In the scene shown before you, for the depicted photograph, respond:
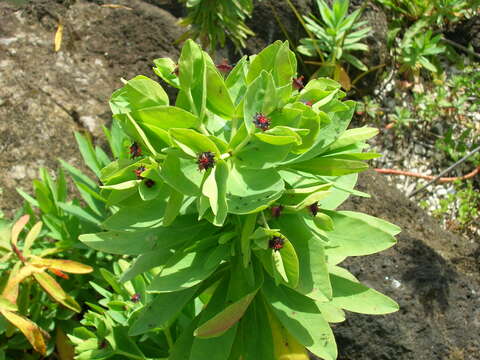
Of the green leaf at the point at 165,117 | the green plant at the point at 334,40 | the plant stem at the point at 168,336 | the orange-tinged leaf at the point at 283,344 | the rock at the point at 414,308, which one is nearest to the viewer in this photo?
the green leaf at the point at 165,117

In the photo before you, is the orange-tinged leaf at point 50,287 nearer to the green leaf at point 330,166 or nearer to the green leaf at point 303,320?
the green leaf at point 303,320

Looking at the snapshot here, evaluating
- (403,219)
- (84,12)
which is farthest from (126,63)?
(403,219)

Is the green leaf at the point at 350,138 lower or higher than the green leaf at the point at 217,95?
lower

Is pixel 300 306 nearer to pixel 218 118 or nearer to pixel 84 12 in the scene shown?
pixel 218 118

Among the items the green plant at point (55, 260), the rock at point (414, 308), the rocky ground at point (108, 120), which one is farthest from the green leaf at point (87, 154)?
the rock at point (414, 308)

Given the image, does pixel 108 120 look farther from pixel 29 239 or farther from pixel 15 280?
pixel 15 280

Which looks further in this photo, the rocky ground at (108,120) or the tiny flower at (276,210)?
the rocky ground at (108,120)
